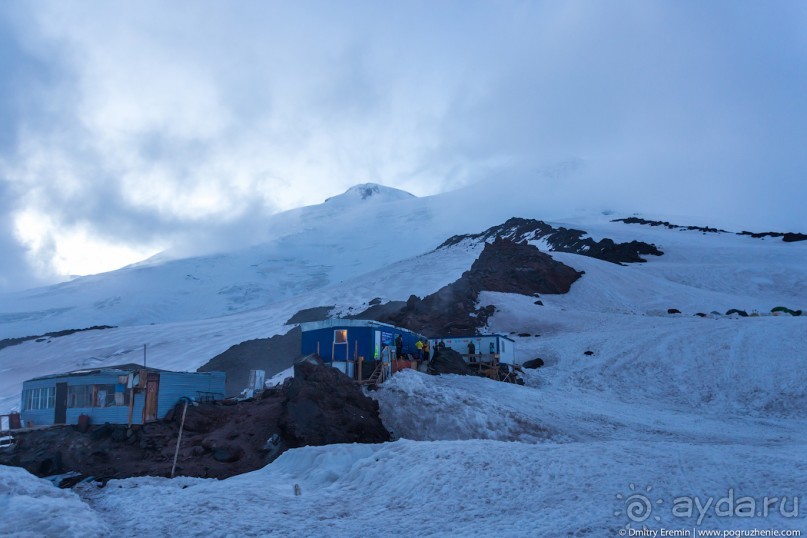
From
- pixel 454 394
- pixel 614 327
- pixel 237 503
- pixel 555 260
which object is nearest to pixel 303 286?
pixel 555 260

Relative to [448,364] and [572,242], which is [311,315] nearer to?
[448,364]

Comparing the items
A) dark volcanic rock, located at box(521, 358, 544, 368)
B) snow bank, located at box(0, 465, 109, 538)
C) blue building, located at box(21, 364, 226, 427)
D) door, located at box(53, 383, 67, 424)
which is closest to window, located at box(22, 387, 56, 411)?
blue building, located at box(21, 364, 226, 427)

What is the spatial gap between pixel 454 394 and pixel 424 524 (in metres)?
10.3

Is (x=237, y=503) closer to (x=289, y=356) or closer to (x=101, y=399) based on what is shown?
(x=101, y=399)

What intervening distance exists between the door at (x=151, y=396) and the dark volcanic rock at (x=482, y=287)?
2238 centimetres

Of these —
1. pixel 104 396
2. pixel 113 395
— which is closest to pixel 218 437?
pixel 113 395

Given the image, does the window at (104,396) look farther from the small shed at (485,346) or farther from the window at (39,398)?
the small shed at (485,346)

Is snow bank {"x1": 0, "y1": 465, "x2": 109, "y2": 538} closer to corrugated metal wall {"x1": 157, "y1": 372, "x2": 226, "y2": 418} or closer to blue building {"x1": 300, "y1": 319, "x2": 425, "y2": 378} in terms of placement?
corrugated metal wall {"x1": 157, "y1": 372, "x2": 226, "y2": 418}

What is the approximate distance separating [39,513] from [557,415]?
15.3m

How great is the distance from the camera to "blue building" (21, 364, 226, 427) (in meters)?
19.1

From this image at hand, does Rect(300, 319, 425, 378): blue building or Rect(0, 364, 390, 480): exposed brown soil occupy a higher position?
Rect(300, 319, 425, 378): blue building

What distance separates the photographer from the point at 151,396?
64.1 ft

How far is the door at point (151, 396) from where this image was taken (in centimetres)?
1933

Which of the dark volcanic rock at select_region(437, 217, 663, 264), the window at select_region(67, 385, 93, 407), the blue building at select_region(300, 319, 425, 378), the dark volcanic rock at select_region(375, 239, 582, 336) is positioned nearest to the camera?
the window at select_region(67, 385, 93, 407)
